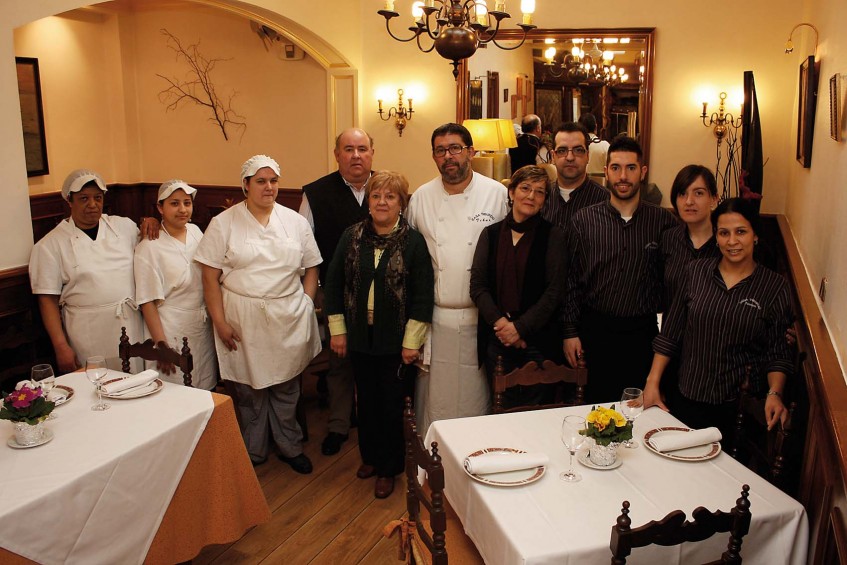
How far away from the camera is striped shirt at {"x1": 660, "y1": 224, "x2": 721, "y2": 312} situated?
2629 mm

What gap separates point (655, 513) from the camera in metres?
1.78

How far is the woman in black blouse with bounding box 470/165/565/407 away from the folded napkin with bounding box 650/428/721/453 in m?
0.89

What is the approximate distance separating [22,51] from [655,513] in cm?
616

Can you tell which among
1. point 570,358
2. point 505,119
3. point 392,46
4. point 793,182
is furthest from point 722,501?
point 392,46

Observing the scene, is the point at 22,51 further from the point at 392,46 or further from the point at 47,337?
the point at 47,337

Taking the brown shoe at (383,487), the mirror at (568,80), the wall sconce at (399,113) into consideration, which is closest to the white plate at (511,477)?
the brown shoe at (383,487)

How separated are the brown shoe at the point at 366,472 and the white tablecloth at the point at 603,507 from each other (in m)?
1.44

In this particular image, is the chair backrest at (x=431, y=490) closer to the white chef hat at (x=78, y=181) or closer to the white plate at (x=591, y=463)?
the white plate at (x=591, y=463)

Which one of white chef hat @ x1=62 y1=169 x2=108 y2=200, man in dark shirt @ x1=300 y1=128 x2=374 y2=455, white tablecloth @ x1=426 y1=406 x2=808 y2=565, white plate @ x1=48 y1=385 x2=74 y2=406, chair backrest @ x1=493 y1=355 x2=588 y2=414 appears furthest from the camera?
man in dark shirt @ x1=300 y1=128 x2=374 y2=455

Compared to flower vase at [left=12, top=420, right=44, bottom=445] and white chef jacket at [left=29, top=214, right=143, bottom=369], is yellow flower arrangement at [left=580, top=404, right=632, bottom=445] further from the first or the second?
white chef jacket at [left=29, top=214, right=143, bottom=369]

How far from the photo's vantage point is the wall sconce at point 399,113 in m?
6.16

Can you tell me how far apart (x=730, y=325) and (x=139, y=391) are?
6.80ft

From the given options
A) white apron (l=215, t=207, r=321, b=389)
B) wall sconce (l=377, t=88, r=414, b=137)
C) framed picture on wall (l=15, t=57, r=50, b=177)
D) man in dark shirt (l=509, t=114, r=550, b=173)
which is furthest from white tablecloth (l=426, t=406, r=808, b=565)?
framed picture on wall (l=15, t=57, r=50, b=177)

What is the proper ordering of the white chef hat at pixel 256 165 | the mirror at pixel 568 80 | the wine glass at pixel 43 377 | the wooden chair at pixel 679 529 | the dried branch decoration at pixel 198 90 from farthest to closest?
the dried branch decoration at pixel 198 90 < the mirror at pixel 568 80 < the white chef hat at pixel 256 165 < the wine glass at pixel 43 377 < the wooden chair at pixel 679 529
